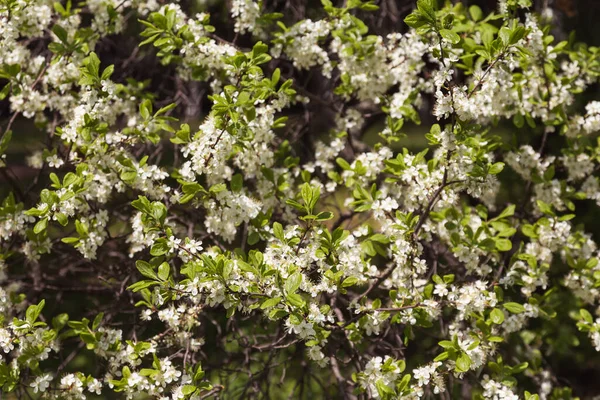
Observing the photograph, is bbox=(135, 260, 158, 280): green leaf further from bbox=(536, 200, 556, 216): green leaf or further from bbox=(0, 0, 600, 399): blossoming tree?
bbox=(536, 200, 556, 216): green leaf

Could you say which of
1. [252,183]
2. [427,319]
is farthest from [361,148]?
[427,319]

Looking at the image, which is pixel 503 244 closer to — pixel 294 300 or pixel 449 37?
pixel 449 37

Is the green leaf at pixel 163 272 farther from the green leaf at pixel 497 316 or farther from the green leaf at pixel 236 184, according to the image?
the green leaf at pixel 497 316

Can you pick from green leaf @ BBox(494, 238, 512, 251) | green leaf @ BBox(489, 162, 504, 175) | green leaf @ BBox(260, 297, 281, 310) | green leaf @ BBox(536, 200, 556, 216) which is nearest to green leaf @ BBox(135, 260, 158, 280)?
green leaf @ BBox(260, 297, 281, 310)

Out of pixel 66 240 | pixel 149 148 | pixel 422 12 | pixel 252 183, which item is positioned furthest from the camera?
pixel 149 148

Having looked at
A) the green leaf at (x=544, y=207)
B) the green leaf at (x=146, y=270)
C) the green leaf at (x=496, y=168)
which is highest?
the green leaf at (x=496, y=168)

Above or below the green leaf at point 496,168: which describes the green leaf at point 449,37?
above

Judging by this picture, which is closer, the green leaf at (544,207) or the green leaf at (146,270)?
the green leaf at (146,270)

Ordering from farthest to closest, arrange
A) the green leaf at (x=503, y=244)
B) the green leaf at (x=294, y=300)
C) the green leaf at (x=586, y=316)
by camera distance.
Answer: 1. the green leaf at (x=586, y=316)
2. the green leaf at (x=503, y=244)
3. the green leaf at (x=294, y=300)

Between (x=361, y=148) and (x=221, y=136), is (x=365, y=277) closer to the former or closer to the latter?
(x=221, y=136)

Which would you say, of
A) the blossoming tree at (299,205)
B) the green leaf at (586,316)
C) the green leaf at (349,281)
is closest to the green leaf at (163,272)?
the blossoming tree at (299,205)

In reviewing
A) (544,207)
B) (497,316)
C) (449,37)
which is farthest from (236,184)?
(544,207)
